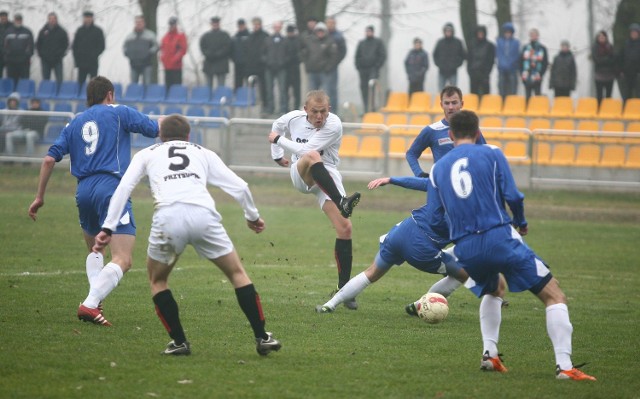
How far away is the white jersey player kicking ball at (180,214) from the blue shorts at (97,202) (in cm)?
148

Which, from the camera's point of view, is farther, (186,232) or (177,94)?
(177,94)

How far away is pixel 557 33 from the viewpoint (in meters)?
28.7

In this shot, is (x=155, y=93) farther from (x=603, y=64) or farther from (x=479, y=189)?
(x=479, y=189)

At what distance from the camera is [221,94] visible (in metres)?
25.4

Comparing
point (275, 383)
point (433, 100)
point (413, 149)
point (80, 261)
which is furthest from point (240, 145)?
point (275, 383)

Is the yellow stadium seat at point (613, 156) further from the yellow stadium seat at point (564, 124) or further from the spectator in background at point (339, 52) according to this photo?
the spectator in background at point (339, 52)

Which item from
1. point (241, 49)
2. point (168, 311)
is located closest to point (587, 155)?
point (241, 49)

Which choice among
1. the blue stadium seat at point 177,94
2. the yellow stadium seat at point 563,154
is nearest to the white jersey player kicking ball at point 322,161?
the yellow stadium seat at point 563,154

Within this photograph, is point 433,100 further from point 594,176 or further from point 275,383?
point 275,383

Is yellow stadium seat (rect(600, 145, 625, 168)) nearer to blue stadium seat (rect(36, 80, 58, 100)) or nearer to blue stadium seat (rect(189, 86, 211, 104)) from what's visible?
blue stadium seat (rect(189, 86, 211, 104))

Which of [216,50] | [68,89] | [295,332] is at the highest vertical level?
[216,50]

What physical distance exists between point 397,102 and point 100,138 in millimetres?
16651

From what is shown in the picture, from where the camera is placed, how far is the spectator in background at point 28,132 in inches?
843

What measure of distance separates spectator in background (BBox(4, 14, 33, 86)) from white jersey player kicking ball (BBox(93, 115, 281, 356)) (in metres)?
19.0
